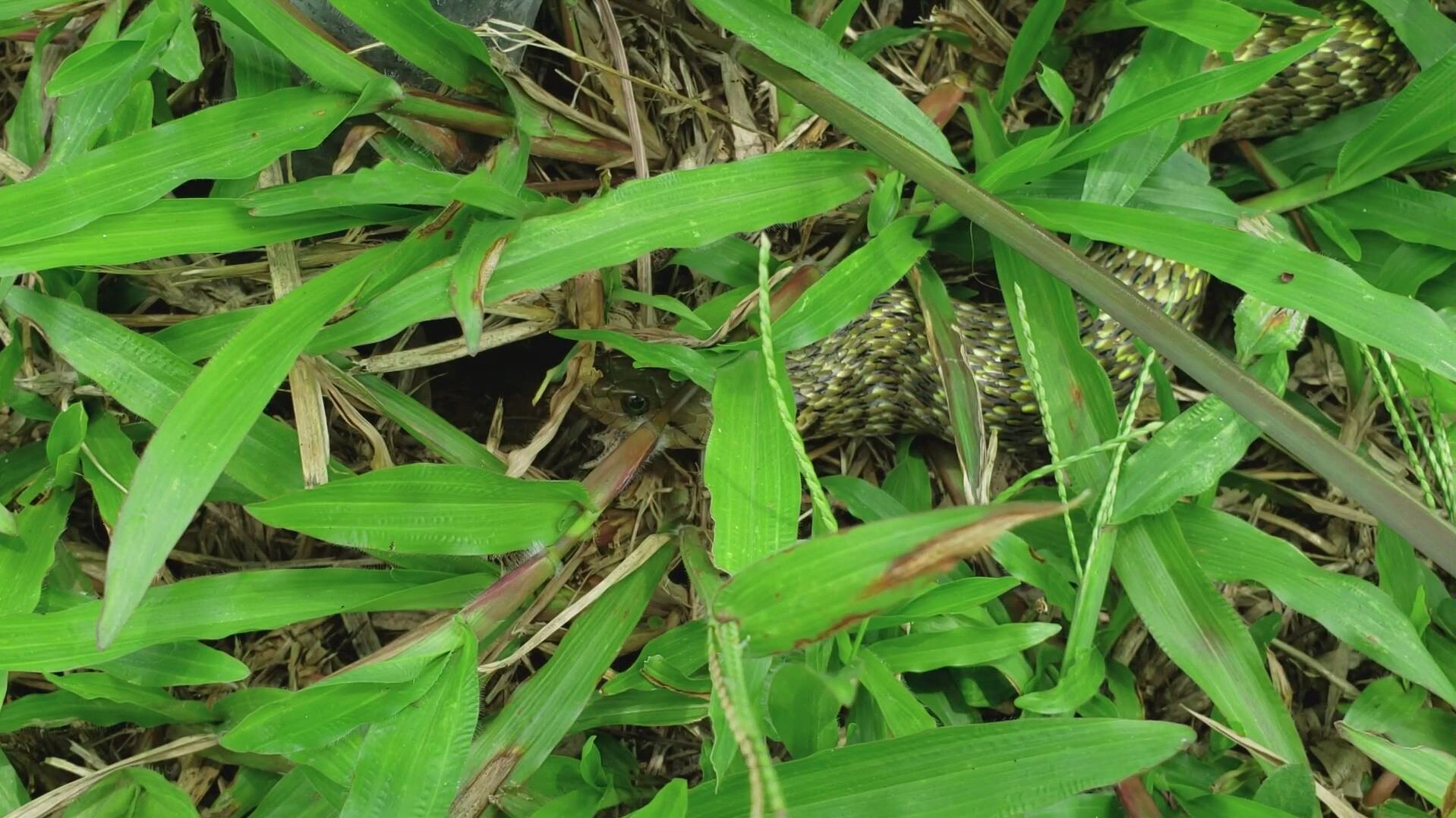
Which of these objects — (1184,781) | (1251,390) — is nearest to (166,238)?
(1251,390)

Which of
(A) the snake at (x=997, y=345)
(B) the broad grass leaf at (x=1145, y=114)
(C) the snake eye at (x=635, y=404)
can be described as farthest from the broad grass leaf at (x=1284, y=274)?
(C) the snake eye at (x=635, y=404)

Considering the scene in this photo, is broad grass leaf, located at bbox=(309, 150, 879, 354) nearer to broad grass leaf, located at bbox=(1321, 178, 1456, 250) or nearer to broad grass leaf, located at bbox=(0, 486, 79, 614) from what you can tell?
broad grass leaf, located at bbox=(0, 486, 79, 614)

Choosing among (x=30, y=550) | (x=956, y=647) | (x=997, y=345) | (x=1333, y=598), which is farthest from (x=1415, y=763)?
(x=30, y=550)

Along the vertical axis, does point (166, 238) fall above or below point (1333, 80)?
below

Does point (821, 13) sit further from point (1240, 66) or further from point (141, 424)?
point (141, 424)

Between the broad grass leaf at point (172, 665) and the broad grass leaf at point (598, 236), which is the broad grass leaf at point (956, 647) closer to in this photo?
the broad grass leaf at point (598, 236)

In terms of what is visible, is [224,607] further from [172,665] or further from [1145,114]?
[1145,114]
